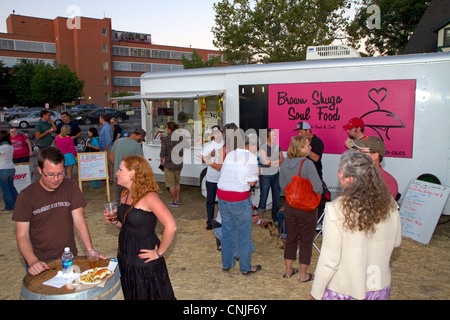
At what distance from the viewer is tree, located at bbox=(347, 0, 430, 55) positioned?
2617 cm

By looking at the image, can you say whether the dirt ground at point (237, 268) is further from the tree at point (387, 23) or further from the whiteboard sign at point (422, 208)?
the tree at point (387, 23)

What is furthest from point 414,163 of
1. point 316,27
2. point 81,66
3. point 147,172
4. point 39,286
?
point 81,66

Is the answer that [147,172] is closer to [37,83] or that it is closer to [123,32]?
[37,83]

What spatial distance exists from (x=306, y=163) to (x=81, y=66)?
59091 millimetres

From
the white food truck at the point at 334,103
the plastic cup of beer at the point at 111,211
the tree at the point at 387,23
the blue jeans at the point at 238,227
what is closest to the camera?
the plastic cup of beer at the point at 111,211

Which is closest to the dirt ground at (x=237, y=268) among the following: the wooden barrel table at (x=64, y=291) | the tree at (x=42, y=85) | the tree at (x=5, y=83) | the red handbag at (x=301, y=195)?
the red handbag at (x=301, y=195)

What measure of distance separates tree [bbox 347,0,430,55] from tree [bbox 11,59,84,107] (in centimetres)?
3408

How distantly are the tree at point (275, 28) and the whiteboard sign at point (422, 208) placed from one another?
18.4 metres

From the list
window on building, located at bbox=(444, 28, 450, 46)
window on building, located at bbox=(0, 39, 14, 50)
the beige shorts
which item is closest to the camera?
the beige shorts

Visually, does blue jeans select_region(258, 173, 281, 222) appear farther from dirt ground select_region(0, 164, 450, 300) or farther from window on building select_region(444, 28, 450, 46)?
window on building select_region(444, 28, 450, 46)

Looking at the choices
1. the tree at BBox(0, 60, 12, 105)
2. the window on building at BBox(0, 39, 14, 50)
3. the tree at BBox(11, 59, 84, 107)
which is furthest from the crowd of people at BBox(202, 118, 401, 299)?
the window on building at BBox(0, 39, 14, 50)

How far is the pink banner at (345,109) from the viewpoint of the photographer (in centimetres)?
606

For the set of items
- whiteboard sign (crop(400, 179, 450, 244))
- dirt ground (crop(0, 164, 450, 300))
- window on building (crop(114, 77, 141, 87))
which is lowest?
dirt ground (crop(0, 164, 450, 300))

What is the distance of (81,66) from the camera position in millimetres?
56156
